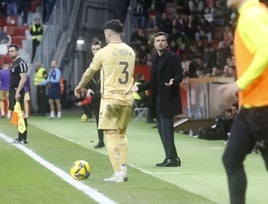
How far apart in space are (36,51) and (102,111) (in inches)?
980

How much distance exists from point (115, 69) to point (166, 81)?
2.69 metres

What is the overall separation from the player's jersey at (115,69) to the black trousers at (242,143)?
3.90 m

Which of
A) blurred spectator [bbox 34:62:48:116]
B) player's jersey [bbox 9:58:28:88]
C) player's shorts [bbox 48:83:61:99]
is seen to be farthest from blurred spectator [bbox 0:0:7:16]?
player's jersey [bbox 9:58:28:88]

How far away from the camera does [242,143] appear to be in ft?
23.9

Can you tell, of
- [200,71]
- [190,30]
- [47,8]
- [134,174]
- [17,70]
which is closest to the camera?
[134,174]

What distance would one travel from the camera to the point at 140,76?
28031 millimetres

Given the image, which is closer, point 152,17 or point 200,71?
point 200,71

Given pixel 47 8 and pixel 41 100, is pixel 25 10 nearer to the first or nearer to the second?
pixel 47 8

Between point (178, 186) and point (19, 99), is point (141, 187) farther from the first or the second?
point (19, 99)

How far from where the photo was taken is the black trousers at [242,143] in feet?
23.5

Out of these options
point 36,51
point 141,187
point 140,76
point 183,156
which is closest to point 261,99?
point 141,187

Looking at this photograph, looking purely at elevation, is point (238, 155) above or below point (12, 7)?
below

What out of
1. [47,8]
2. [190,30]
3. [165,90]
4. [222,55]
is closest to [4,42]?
[47,8]

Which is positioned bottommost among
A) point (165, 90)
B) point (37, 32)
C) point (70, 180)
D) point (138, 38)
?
point (70, 180)
